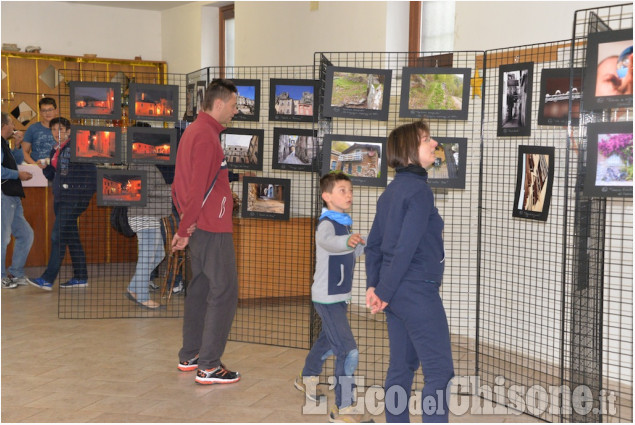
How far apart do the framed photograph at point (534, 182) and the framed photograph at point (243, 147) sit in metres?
1.88

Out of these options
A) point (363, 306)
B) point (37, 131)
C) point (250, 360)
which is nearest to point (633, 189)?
point (250, 360)

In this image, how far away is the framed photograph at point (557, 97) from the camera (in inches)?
157

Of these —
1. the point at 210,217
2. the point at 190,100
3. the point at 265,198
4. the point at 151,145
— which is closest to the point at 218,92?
the point at 210,217

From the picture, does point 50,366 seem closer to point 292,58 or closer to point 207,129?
point 207,129

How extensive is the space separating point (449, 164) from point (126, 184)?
2788mm

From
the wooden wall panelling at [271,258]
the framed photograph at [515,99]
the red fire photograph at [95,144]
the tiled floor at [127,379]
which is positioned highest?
the framed photograph at [515,99]

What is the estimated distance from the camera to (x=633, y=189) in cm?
325

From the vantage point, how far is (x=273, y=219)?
17.2 feet

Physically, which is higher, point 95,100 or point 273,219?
point 95,100

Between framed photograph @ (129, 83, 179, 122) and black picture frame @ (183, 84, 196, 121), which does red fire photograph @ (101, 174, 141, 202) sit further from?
black picture frame @ (183, 84, 196, 121)

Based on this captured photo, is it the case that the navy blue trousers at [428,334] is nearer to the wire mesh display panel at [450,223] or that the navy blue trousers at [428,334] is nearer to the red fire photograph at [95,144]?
the wire mesh display panel at [450,223]

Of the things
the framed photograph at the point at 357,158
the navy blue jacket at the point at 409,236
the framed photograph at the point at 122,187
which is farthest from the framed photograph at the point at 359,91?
the framed photograph at the point at 122,187

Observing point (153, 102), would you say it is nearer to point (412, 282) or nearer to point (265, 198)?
point (265, 198)

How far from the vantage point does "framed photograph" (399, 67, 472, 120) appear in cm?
431
